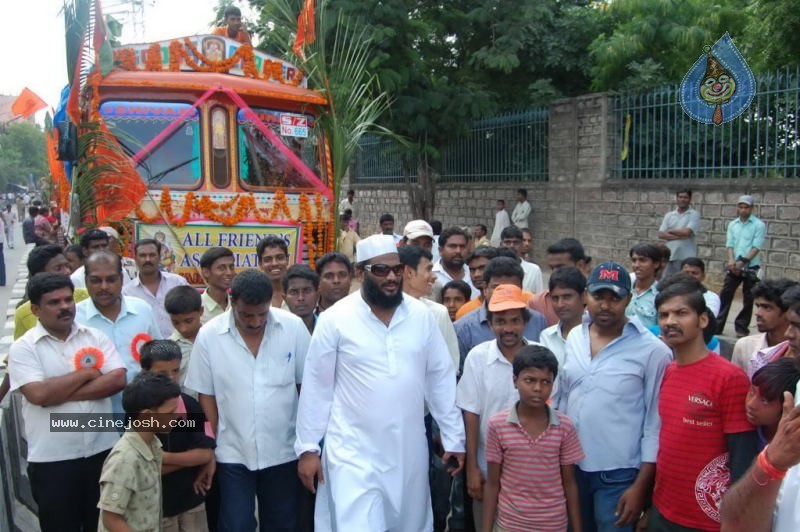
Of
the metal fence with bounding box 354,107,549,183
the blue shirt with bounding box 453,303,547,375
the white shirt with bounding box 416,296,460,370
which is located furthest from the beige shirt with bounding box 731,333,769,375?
the metal fence with bounding box 354,107,549,183

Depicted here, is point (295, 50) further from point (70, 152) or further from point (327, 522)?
point (327, 522)

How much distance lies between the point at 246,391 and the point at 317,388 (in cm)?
37

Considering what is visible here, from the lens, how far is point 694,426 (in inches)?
121

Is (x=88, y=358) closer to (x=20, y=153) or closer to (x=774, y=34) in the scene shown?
(x=774, y=34)

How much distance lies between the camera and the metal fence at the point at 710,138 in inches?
365

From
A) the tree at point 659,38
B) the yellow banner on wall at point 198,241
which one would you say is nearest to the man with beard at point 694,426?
the yellow banner on wall at point 198,241

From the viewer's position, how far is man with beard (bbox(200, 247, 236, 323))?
16.1 ft

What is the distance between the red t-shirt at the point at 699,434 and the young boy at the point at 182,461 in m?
2.04

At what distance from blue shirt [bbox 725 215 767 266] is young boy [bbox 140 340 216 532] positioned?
701cm

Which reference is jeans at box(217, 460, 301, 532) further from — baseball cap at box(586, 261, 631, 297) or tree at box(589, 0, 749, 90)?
tree at box(589, 0, 749, 90)

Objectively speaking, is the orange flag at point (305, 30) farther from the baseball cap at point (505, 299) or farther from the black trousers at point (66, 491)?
the black trousers at point (66, 491)

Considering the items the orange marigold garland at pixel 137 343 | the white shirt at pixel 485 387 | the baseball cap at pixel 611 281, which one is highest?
the baseball cap at pixel 611 281

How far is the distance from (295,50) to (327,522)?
5.81 meters

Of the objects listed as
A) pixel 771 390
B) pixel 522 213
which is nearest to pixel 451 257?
pixel 771 390
